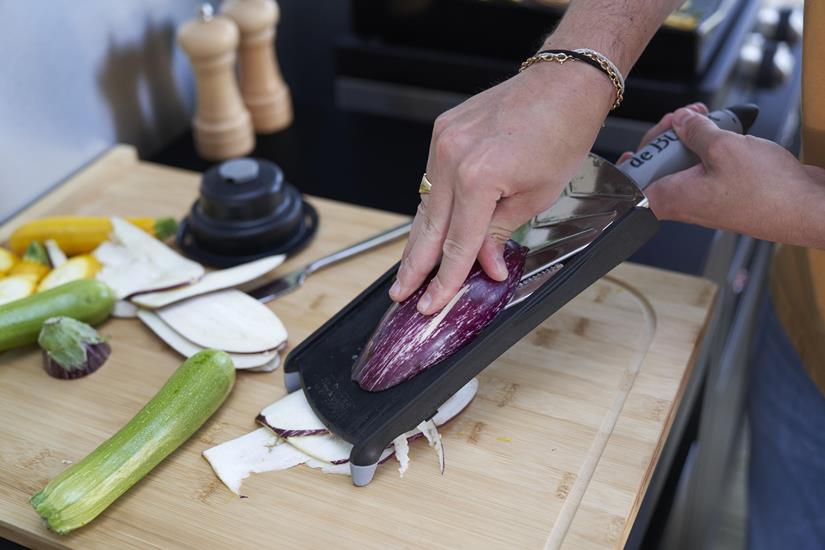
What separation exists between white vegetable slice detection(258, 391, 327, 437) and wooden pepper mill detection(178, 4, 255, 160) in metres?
0.74

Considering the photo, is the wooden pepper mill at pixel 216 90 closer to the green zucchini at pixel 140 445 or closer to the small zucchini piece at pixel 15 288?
the small zucchini piece at pixel 15 288

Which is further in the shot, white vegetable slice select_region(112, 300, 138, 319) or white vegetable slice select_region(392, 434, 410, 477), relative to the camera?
white vegetable slice select_region(112, 300, 138, 319)

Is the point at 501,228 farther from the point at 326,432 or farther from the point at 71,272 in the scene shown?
the point at 71,272

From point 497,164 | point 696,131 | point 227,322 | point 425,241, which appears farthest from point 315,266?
point 696,131

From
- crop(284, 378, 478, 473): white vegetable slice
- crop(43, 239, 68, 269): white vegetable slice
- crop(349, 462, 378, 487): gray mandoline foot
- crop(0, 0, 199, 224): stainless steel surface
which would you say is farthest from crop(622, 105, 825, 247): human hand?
crop(0, 0, 199, 224): stainless steel surface

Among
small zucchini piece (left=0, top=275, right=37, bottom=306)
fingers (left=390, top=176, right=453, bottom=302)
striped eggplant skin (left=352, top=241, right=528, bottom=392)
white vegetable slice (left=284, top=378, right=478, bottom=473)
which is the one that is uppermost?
fingers (left=390, top=176, right=453, bottom=302)

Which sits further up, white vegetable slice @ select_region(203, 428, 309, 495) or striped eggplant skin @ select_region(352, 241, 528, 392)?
striped eggplant skin @ select_region(352, 241, 528, 392)

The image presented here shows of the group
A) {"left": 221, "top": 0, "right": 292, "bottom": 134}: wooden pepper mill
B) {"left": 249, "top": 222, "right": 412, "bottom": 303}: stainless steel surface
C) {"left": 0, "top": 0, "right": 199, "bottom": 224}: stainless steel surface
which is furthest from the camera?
{"left": 221, "top": 0, "right": 292, "bottom": 134}: wooden pepper mill

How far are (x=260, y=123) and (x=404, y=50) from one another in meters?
0.32

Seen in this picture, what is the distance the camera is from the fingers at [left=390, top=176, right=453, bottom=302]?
0.92 metres

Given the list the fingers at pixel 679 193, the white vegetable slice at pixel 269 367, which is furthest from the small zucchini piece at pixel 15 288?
the fingers at pixel 679 193

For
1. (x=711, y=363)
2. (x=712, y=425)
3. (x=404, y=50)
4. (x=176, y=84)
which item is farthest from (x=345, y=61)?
(x=712, y=425)

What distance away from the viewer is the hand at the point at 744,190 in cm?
92

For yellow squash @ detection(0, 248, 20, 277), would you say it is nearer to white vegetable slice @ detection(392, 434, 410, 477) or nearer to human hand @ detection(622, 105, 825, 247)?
white vegetable slice @ detection(392, 434, 410, 477)
